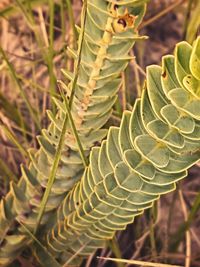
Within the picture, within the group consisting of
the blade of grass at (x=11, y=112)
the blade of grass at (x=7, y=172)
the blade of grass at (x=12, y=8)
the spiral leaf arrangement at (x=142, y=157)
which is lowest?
the spiral leaf arrangement at (x=142, y=157)

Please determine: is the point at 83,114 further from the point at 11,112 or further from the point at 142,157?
the point at 11,112

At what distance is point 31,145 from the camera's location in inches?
41.6

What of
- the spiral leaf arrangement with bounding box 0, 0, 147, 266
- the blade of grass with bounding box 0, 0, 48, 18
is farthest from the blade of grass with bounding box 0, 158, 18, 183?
the blade of grass with bounding box 0, 0, 48, 18

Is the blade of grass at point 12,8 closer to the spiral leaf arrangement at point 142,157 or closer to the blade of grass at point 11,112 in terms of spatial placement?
the blade of grass at point 11,112

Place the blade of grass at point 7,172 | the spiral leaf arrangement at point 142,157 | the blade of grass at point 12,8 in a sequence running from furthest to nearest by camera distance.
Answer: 1. the blade of grass at point 12,8
2. the blade of grass at point 7,172
3. the spiral leaf arrangement at point 142,157

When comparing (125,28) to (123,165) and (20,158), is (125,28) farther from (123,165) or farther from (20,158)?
(20,158)

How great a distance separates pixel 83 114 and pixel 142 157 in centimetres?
11

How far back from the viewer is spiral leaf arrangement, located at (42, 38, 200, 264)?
51 centimetres

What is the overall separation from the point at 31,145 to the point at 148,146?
0.50 m

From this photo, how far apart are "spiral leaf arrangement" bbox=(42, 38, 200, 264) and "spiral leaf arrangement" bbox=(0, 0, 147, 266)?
0.12 feet

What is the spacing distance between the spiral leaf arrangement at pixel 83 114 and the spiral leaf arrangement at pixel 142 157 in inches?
1.4

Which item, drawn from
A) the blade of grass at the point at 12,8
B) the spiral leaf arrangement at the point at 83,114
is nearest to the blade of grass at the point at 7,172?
the spiral leaf arrangement at the point at 83,114

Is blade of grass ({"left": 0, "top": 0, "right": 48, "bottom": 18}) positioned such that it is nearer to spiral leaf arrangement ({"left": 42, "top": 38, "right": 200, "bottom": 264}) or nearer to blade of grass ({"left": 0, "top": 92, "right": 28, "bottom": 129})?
blade of grass ({"left": 0, "top": 92, "right": 28, "bottom": 129})

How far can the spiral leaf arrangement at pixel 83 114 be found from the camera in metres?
0.59
